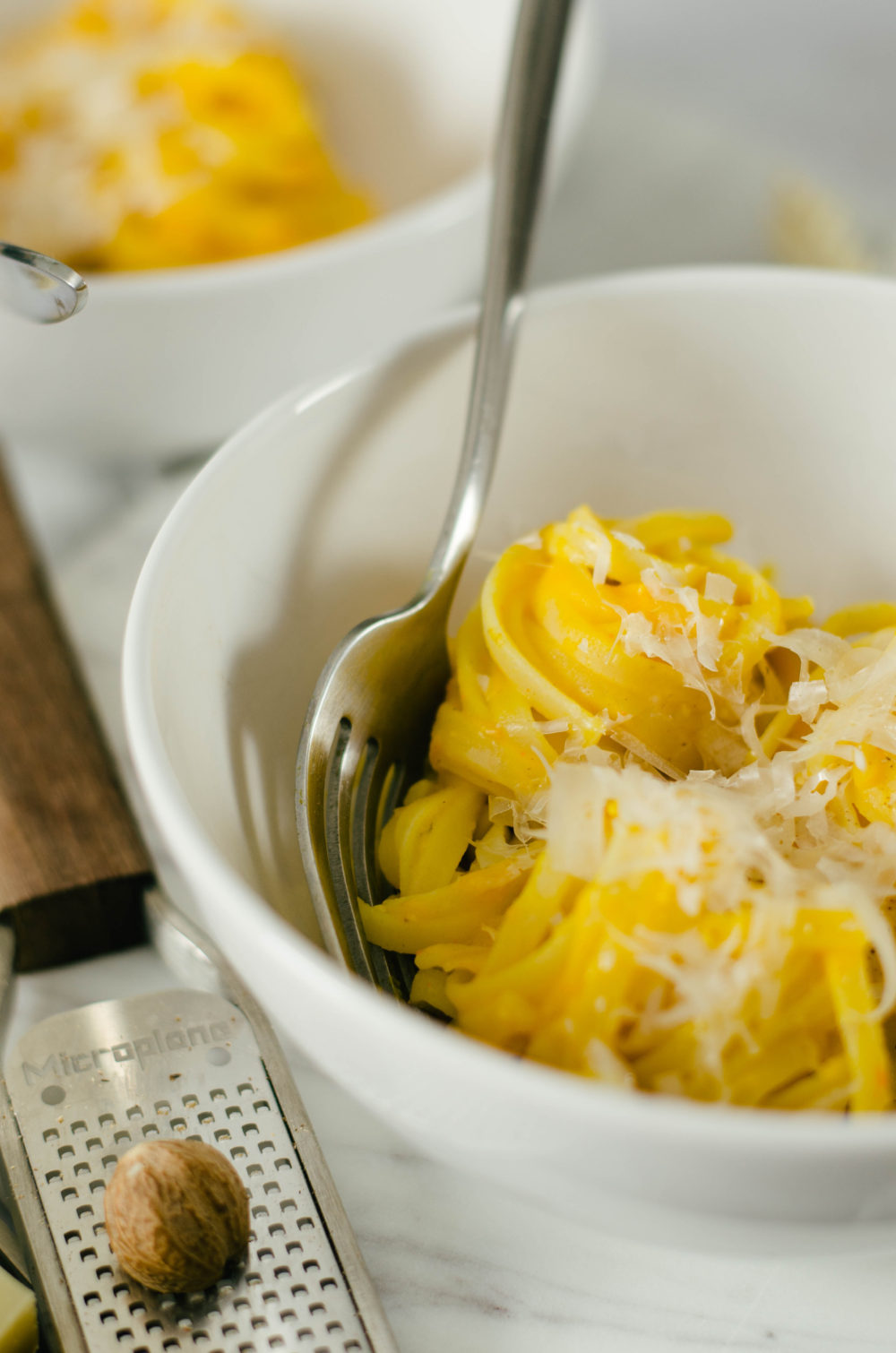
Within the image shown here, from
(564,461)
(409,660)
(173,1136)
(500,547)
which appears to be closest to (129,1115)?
(173,1136)

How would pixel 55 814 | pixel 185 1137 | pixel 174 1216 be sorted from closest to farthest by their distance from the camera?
pixel 174 1216 < pixel 185 1137 < pixel 55 814

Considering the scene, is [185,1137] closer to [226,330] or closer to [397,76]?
[226,330]

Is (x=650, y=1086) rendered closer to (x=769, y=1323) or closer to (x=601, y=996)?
(x=601, y=996)

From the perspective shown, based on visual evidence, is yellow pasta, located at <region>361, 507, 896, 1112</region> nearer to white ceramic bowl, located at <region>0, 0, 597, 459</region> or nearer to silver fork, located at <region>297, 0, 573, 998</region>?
silver fork, located at <region>297, 0, 573, 998</region>

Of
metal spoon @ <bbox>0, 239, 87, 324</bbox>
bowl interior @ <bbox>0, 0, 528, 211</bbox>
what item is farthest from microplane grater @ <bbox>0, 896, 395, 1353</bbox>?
bowl interior @ <bbox>0, 0, 528, 211</bbox>

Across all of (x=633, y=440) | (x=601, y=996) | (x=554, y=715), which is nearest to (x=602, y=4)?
(x=633, y=440)

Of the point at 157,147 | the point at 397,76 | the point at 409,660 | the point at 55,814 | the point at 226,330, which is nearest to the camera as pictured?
the point at 409,660
